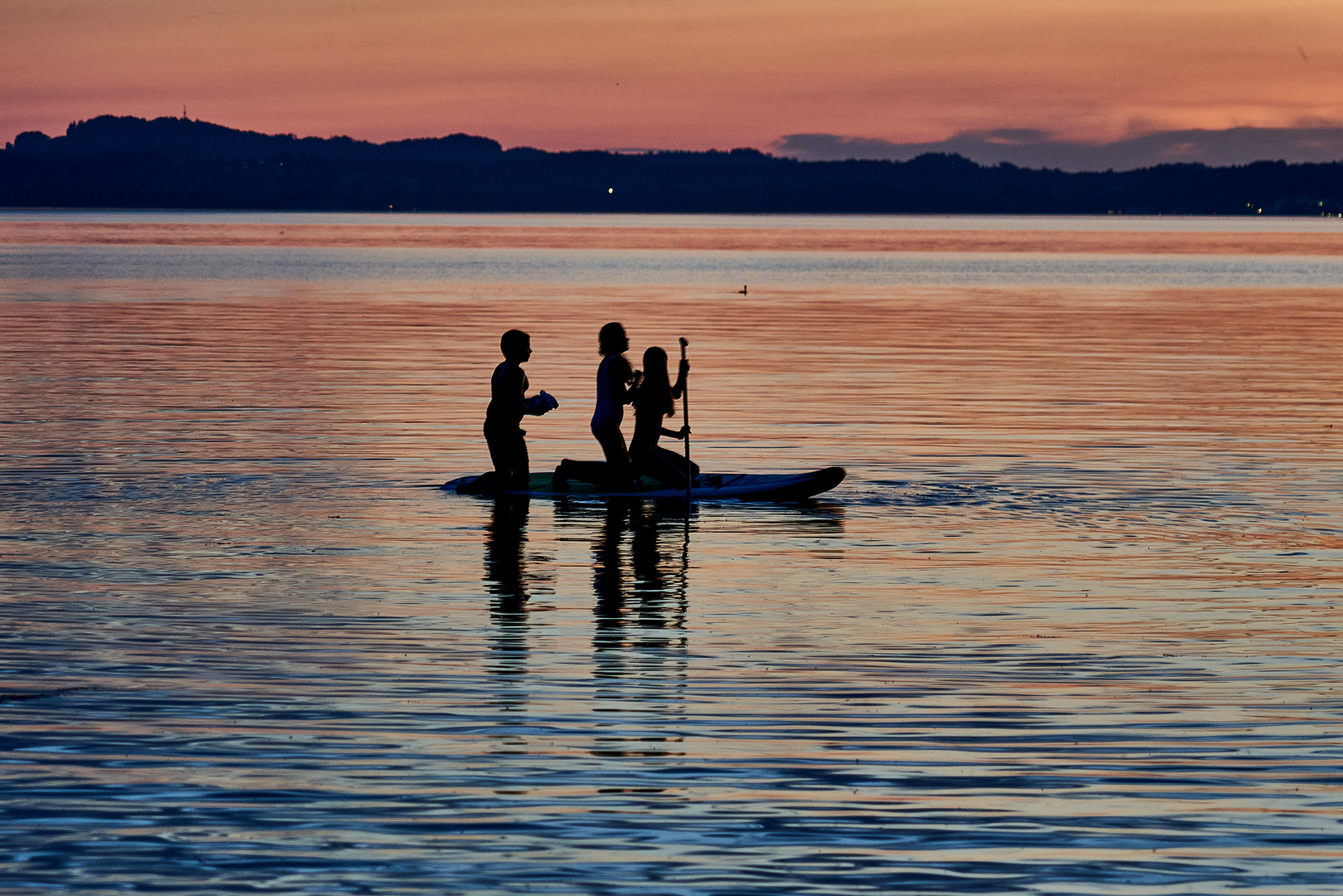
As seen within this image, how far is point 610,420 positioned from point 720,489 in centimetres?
143

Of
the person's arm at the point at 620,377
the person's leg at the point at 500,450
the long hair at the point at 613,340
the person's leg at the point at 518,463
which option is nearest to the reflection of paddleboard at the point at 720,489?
the person's leg at the point at 518,463

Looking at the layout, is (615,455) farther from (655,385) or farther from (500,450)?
(500,450)

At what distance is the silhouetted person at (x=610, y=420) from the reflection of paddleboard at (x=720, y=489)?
4.9 inches

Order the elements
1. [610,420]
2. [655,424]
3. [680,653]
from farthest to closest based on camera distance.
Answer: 1. [655,424]
2. [610,420]
3. [680,653]

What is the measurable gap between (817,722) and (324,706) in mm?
2849

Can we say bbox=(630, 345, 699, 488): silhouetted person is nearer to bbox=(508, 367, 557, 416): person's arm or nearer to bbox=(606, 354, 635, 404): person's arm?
bbox=(606, 354, 635, 404): person's arm

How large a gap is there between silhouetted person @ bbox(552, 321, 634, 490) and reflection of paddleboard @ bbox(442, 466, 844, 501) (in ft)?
0.41

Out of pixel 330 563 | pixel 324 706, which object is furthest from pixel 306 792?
pixel 330 563

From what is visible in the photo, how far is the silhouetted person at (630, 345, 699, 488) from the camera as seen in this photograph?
19.2m

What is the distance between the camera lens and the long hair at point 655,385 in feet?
62.6

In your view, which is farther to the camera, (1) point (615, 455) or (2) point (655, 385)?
(1) point (615, 455)

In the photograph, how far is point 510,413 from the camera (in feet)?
63.6

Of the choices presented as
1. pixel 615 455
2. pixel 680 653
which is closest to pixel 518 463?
pixel 615 455

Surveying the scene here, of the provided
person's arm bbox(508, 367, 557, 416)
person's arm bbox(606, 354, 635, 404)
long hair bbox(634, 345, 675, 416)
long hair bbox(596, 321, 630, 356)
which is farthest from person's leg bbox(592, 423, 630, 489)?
long hair bbox(596, 321, 630, 356)
